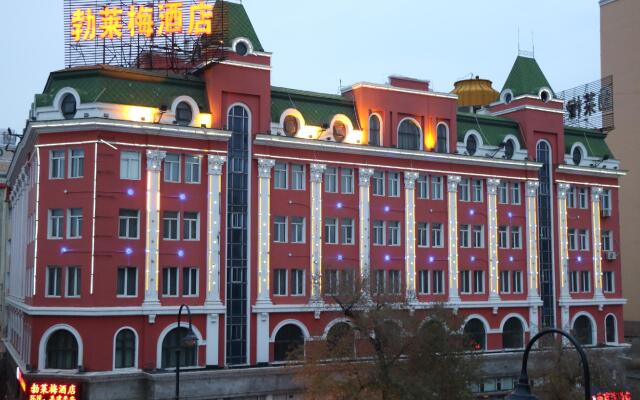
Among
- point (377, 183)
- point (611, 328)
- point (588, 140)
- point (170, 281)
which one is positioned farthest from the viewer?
point (588, 140)

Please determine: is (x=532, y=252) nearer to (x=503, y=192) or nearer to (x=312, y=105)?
(x=503, y=192)

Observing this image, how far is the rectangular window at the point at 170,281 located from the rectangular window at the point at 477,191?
24002mm

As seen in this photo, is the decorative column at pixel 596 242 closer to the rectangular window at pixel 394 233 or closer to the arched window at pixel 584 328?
the arched window at pixel 584 328

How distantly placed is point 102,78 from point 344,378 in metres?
22.2

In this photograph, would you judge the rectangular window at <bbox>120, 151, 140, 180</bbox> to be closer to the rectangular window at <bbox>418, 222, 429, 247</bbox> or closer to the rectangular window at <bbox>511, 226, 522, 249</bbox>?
the rectangular window at <bbox>418, 222, 429, 247</bbox>

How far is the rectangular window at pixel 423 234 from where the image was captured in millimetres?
55312

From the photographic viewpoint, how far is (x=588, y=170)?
207 ft

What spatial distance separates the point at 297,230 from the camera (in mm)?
50438

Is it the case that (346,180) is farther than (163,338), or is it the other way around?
(346,180)

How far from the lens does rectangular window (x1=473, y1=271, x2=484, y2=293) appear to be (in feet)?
188

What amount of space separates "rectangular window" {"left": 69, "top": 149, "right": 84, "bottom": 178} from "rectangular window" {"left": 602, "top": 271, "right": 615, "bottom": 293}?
43201 mm

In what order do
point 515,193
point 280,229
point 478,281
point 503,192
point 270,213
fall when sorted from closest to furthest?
point 270,213 < point 280,229 < point 478,281 < point 503,192 < point 515,193

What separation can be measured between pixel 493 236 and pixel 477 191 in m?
3.58

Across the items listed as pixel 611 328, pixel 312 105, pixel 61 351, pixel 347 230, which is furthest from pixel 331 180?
pixel 611 328
